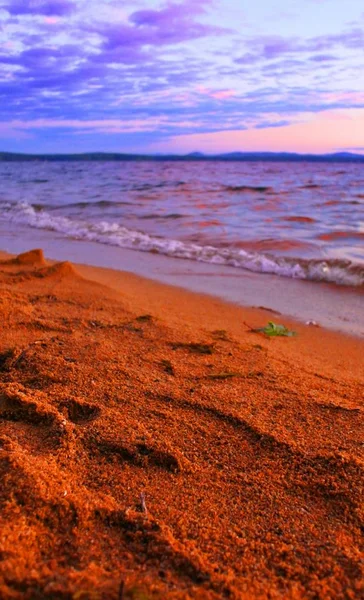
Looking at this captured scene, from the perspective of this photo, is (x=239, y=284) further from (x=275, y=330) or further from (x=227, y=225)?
(x=227, y=225)

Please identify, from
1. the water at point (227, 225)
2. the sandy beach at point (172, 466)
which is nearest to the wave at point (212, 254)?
the water at point (227, 225)

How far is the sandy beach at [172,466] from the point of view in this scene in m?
1.22

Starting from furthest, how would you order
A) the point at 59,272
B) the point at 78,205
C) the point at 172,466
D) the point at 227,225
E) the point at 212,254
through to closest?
the point at 78,205
the point at 227,225
the point at 212,254
the point at 59,272
the point at 172,466

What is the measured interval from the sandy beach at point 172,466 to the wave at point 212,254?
9.38ft

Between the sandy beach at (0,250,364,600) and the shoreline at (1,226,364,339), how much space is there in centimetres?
134

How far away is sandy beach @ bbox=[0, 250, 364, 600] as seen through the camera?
1224mm

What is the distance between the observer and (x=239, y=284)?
18.6ft

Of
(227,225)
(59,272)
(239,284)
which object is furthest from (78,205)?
(59,272)

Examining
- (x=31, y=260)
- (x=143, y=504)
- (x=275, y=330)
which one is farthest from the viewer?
(x=31, y=260)

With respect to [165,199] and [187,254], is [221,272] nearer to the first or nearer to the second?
[187,254]

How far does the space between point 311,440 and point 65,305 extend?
231 centimetres

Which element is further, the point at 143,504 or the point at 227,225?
the point at 227,225

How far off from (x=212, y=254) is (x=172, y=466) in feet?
18.2

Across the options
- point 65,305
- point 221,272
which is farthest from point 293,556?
point 221,272
